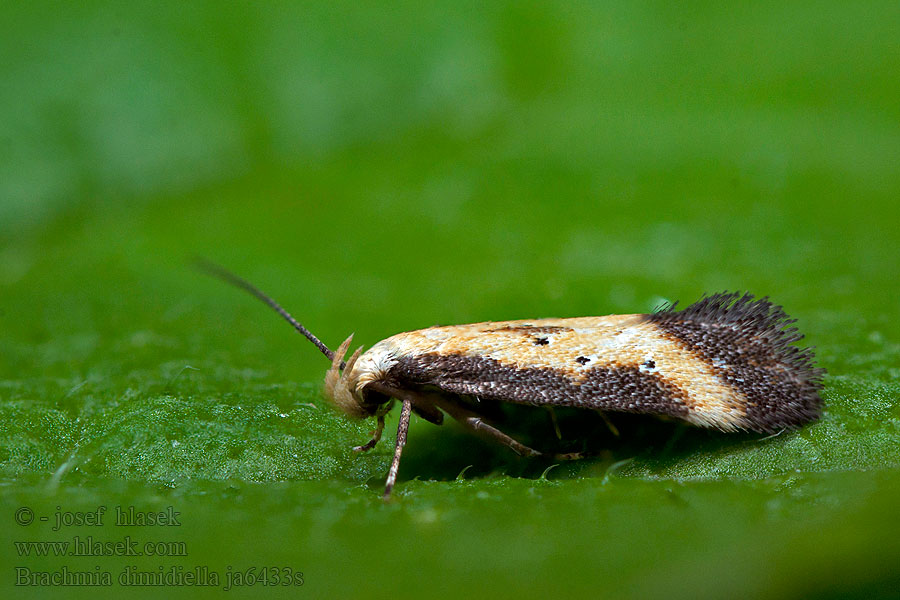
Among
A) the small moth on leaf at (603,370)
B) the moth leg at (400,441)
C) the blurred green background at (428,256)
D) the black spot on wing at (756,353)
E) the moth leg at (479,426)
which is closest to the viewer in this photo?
the blurred green background at (428,256)

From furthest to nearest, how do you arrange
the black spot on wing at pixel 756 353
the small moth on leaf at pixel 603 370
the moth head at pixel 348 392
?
the moth head at pixel 348 392, the small moth on leaf at pixel 603 370, the black spot on wing at pixel 756 353

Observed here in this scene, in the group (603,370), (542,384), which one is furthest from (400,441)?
(603,370)

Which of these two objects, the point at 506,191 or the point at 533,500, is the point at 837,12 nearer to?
the point at 506,191

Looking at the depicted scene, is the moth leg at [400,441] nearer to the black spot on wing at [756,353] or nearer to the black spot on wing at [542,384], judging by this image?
the black spot on wing at [542,384]

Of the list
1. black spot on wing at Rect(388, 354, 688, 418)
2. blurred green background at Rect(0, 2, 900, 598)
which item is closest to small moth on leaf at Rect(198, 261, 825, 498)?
black spot on wing at Rect(388, 354, 688, 418)

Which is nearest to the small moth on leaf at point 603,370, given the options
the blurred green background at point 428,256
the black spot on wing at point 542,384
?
the black spot on wing at point 542,384

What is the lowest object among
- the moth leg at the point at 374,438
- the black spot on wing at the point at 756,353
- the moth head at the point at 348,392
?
the moth leg at the point at 374,438

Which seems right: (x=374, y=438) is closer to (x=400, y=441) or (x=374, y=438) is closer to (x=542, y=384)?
(x=400, y=441)
